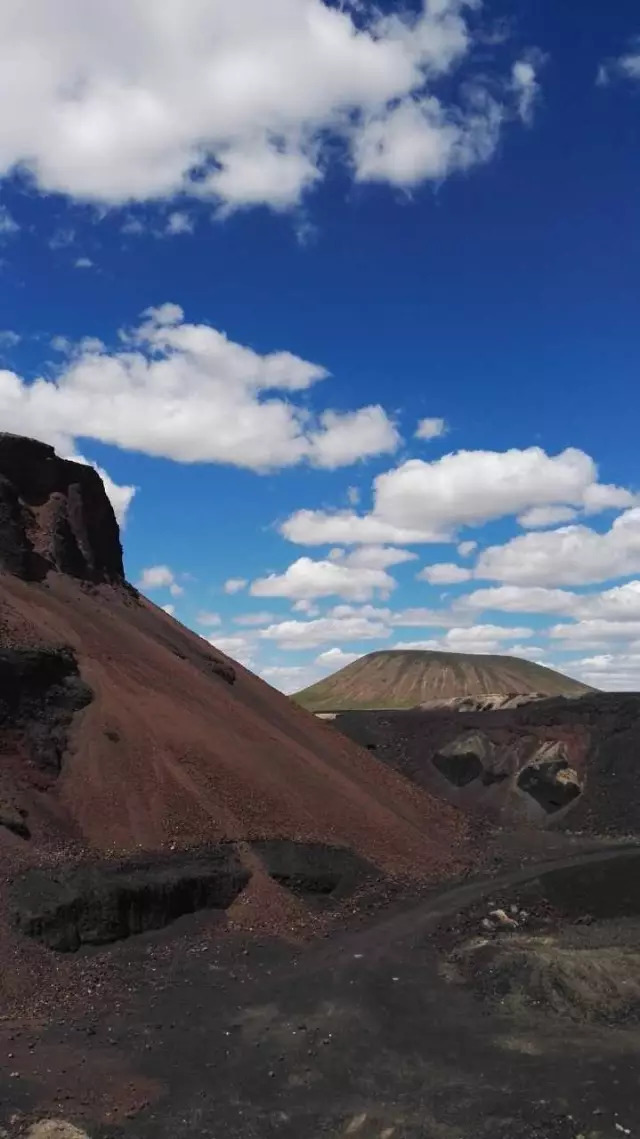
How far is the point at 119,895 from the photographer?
861 inches

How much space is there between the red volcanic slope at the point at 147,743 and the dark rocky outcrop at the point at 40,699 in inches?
12.9

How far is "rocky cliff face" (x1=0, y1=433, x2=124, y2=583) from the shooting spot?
34.5 metres

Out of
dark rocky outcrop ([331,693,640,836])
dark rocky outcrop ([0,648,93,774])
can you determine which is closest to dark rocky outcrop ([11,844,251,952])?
dark rocky outcrop ([0,648,93,774])

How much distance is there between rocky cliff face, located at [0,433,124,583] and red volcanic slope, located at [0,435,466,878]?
0.07 metres

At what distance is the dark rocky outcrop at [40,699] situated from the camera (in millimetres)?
26547

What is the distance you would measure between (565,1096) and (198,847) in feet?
43.1

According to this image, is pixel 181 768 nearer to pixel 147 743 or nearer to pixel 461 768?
pixel 147 743

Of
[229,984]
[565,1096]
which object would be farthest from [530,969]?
[229,984]

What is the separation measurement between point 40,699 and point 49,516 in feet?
39.9

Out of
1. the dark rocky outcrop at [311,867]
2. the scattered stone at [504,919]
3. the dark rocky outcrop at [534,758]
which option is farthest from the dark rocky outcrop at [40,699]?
the dark rocky outcrop at [534,758]

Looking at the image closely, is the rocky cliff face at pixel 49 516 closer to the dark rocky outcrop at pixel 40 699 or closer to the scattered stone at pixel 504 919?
the dark rocky outcrop at pixel 40 699

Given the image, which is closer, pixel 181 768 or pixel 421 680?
pixel 181 768

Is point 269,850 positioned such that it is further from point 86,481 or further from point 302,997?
point 86,481

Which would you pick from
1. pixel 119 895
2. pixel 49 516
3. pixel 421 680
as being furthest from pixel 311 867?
pixel 421 680
